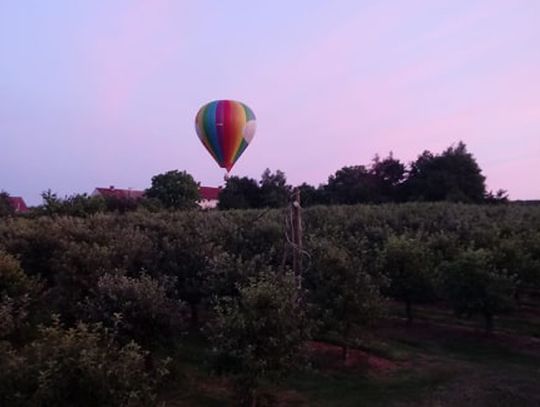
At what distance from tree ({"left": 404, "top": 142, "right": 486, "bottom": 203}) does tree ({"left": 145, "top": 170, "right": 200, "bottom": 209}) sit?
95.0 feet

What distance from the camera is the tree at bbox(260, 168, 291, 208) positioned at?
66.6 metres

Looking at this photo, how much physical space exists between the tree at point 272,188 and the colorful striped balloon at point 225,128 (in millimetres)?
35654

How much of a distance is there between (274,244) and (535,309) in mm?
10654

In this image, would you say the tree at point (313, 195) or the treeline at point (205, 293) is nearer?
the treeline at point (205, 293)

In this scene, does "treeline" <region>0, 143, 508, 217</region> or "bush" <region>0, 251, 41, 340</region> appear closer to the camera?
"bush" <region>0, 251, 41, 340</region>

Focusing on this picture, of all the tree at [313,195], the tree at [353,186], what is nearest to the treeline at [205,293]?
the tree at [353,186]

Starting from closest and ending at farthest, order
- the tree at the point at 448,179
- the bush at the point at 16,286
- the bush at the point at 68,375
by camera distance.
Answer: the bush at the point at 68,375 < the bush at the point at 16,286 < the tree at the point at 448,179

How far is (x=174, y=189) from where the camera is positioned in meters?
81.2

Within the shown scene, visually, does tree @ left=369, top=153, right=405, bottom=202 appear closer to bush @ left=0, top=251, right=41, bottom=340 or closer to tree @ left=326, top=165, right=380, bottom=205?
tree @ left=326, top=165, right=380, bottom=205

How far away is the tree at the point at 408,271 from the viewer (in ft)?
72.3

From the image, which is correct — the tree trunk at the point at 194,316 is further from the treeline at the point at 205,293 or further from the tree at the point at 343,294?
the tree at the point at 343,294

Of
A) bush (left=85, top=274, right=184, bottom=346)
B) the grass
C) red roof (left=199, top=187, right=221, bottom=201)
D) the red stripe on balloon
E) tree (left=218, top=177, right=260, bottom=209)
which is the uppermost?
red roof (left=199, top=187, right=221, bottom=201)

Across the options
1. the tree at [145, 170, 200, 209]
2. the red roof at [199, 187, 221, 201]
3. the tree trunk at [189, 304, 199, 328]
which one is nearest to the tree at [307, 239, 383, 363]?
the tree trunk at [189, 304, 199, 328]

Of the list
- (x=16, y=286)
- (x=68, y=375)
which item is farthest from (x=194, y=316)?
(x=68, y=375)
